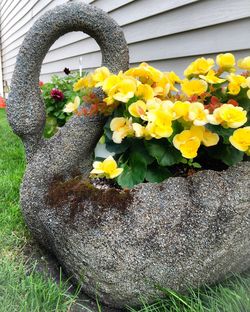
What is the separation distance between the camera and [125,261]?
5.43ft

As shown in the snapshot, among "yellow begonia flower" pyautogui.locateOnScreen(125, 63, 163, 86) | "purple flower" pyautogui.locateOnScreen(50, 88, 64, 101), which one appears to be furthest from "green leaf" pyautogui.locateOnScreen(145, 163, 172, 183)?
"purple flower" pyautogui.locateOnScreen(50, 88, 64, 101)

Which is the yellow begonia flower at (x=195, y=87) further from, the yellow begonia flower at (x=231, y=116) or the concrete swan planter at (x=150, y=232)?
the concrete swan planter at (x=150, y=232)

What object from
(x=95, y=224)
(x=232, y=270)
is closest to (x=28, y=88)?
(x=95, y=224)

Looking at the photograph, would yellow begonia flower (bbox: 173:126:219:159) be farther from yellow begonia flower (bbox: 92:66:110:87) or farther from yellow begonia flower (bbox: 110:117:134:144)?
yellow begonia flower (bbox: 92:66:110:87)

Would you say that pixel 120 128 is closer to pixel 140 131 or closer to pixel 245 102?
pixel 140 131

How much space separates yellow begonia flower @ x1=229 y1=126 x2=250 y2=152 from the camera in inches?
66.8

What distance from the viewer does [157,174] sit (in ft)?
6.22

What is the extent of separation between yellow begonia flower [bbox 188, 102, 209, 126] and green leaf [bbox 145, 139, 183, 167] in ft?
0.56

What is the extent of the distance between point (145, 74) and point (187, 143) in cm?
48

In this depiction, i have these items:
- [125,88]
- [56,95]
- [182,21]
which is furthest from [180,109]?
[56,95]

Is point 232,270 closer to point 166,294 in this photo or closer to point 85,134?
point 166,294

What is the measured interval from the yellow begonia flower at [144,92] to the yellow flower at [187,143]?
28 centimetres

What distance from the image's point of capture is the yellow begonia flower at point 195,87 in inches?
75.5

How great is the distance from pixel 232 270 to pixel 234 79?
0.82m
